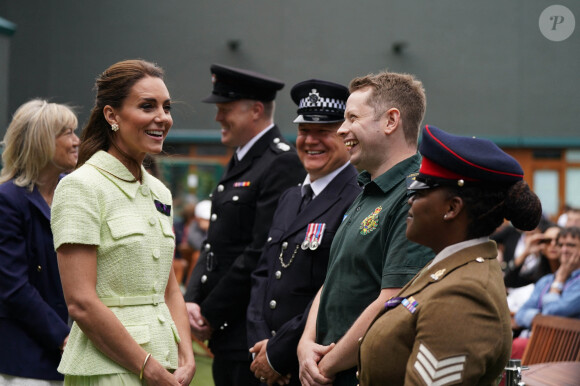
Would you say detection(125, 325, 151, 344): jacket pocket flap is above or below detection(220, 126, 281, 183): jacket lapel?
below

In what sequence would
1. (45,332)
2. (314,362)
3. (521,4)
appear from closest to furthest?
(314,362), (45,332), (521,4)

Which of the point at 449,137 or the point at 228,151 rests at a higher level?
the point at 449,137

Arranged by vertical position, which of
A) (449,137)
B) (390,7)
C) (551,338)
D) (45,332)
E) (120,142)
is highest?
(390,7)

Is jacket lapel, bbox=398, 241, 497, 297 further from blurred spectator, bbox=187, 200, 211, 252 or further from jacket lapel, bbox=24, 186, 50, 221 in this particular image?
blurred spectator, bbox=187, 200, 211, 252

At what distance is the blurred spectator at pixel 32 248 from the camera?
3.56 meters

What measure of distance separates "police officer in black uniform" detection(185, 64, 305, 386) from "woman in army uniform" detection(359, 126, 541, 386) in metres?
2.02

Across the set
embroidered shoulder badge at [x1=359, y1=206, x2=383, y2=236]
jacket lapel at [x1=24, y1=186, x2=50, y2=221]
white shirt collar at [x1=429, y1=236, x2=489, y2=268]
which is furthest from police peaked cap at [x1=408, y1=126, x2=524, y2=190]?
jacket lapel at [x1=24, y1=186, x2=50, y2=221]

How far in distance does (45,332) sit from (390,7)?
48.8 feet

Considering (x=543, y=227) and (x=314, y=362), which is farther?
(x=543, y=227)

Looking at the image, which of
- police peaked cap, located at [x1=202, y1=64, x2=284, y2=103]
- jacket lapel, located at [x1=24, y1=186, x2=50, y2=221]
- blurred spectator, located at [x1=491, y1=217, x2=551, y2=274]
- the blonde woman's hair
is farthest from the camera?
blurred spectator, located at [x1=491, y1=217, x2=551, y2=274]

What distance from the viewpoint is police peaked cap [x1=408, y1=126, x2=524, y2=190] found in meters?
2.29

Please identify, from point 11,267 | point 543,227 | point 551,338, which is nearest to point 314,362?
point 11,267

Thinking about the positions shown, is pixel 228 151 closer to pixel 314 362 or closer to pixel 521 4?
pixel 521 4

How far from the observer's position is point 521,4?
16703mm
